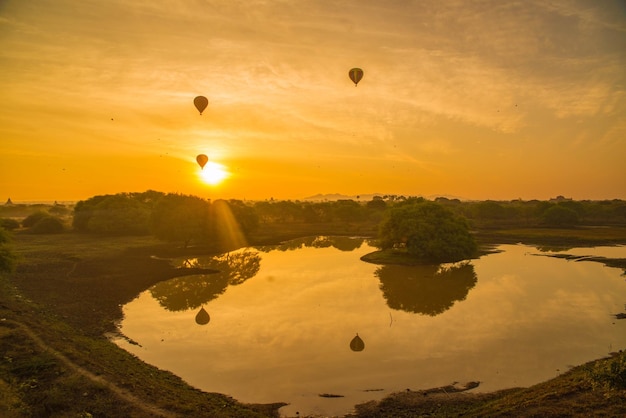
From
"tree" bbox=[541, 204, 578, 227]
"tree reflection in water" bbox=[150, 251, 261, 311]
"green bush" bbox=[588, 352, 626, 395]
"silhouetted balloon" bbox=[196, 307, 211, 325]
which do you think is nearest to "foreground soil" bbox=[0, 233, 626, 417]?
"green bush" bbox=[588, 352, 626, 395]

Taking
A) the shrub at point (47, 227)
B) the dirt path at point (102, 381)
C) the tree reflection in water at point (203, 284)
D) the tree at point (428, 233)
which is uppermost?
the shrub at point (47, 227)

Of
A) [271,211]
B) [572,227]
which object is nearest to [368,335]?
[572,227]

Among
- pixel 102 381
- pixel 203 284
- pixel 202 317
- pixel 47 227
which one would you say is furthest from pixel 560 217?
pixel 47 227

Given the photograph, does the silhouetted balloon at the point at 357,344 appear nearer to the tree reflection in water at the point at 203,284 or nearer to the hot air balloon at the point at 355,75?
the tree reflection in water at the point at 203,284

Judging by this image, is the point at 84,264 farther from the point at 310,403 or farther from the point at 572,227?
the point at 572,227

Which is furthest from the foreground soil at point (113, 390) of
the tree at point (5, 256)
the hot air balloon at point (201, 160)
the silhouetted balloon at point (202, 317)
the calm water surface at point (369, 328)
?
the hot air balloon at point (201, 160)
